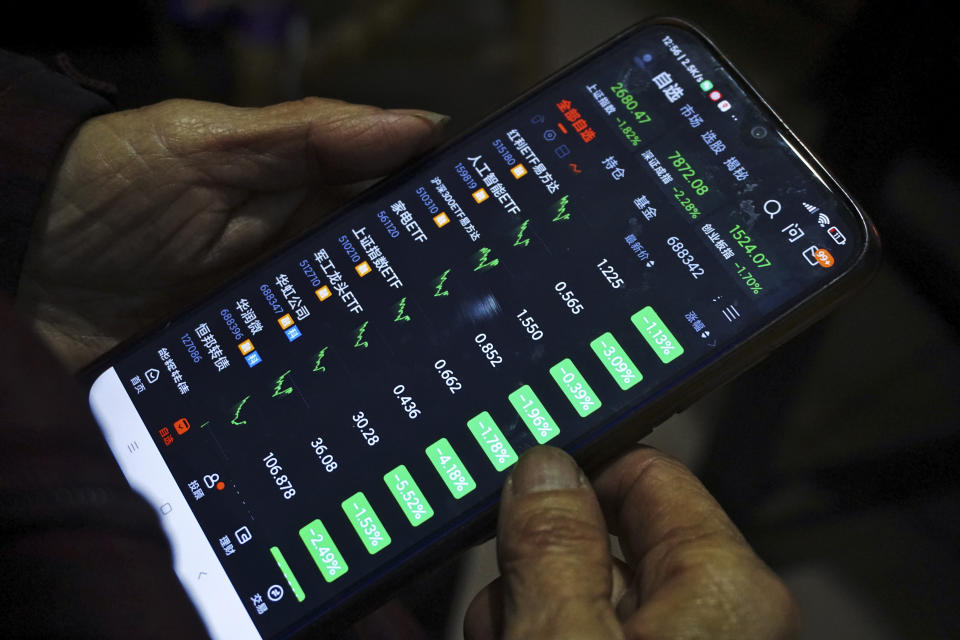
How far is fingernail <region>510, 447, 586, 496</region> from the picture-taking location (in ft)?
1.31

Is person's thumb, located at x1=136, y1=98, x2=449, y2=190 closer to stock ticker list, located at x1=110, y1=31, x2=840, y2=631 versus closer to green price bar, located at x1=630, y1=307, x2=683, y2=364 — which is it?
stock ticker list, located at x1=110, y1=31, x2=840, y2=631

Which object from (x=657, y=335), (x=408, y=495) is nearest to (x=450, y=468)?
(x=408, y=495)

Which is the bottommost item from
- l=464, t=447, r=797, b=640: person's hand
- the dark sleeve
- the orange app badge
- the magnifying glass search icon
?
l=464, t=447, r=797, b=640: person's hand

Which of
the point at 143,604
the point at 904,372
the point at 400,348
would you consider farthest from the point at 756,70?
the point at 143,604

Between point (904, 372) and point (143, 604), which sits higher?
point (143, 604)

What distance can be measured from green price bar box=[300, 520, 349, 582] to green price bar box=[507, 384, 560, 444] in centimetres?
12

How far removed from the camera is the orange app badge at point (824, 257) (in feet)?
1.41

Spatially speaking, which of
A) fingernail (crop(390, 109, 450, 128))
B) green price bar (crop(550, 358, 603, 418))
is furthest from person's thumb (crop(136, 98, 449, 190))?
green price bar (crop(550, 358, 603, 418))

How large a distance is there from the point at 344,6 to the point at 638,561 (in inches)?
28.7

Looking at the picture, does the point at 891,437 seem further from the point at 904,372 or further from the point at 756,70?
the point at 756,70

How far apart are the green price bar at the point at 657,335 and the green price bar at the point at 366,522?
0.17 m

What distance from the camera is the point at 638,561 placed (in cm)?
44

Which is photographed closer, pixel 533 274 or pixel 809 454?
pixel 533 274

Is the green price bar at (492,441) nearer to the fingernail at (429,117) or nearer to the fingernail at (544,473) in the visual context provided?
the fingernail at (544,473)
